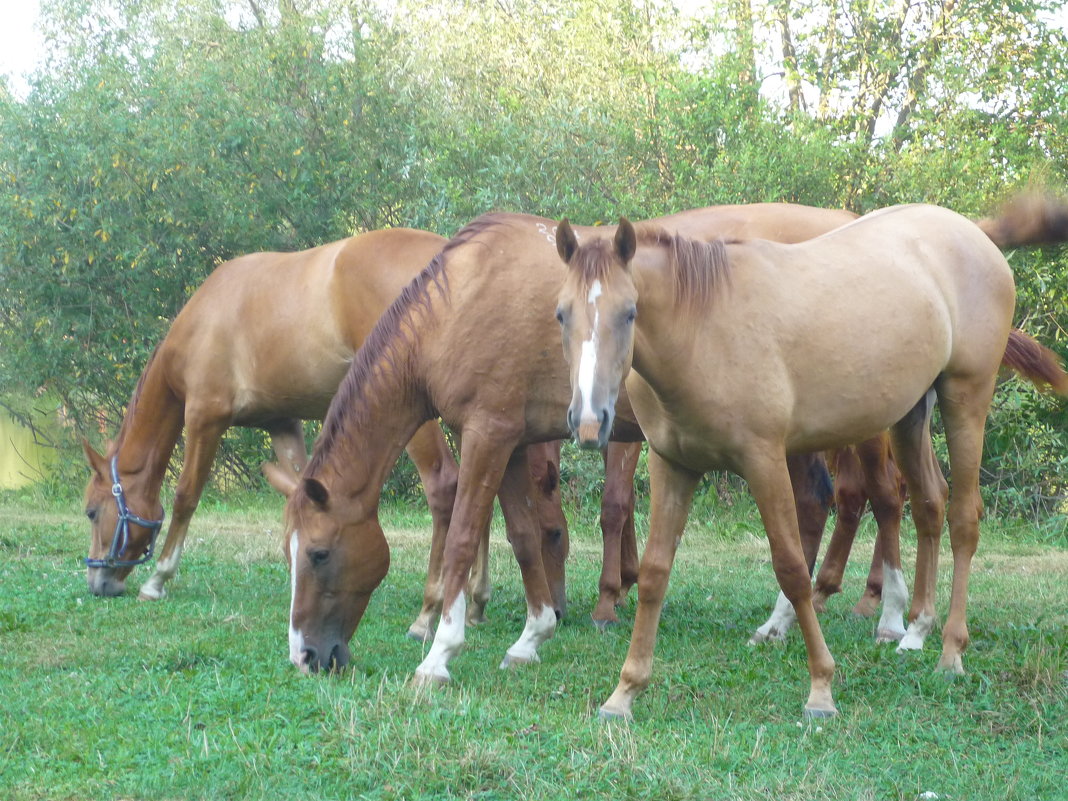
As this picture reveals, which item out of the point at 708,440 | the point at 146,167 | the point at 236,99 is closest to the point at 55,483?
the point at 146,167

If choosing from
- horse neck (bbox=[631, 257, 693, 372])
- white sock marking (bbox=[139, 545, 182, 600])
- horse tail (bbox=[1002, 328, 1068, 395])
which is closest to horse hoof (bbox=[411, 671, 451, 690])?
horse neck (bbox=[631, 257, 693, 372])

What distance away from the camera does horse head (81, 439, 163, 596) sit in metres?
7.19

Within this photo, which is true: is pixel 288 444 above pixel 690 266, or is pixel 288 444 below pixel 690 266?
below

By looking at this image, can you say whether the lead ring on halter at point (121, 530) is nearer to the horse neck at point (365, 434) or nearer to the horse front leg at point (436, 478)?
the horse front leg at point (436, 478)

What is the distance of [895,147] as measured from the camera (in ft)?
43.9

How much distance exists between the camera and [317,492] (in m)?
4.95

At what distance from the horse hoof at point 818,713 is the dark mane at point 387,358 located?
84.7 inches

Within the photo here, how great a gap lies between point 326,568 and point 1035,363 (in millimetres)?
3997

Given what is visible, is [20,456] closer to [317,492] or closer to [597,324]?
[317,492]

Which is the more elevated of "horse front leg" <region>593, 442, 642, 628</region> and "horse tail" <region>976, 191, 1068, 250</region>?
"horse tail" <region>976, 191, 1068, 250</region>

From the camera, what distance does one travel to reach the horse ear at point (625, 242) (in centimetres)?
379

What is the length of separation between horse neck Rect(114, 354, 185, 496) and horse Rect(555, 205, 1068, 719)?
4187 millimetres

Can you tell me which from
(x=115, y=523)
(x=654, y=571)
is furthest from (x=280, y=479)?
(x=115, y=523)

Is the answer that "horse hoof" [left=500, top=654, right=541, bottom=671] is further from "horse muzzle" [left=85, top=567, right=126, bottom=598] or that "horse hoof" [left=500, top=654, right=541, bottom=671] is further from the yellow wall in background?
the yellow wall in background
